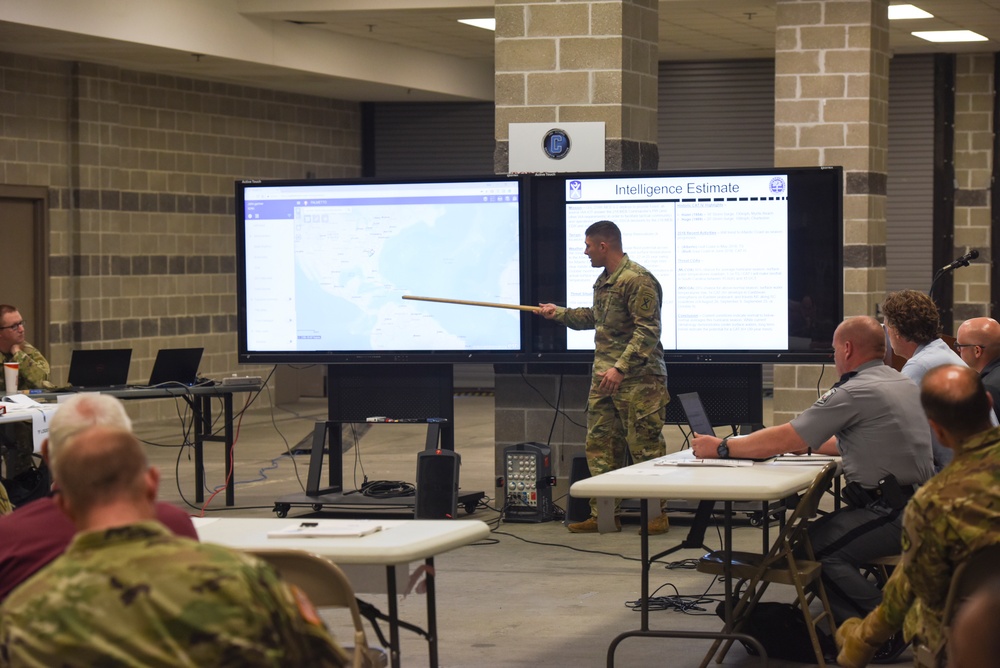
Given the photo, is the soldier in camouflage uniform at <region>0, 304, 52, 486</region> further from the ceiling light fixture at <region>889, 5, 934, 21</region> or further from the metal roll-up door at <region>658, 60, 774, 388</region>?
the metal roll-up door at <region>658, 60, 774, 388</region>

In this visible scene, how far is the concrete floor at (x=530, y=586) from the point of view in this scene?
5.25 m

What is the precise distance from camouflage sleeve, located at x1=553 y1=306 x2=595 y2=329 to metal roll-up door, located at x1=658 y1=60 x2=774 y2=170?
776cm

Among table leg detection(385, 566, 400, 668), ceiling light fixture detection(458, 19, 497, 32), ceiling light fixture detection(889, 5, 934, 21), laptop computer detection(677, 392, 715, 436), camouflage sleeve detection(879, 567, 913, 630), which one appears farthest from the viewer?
ceiling light fixture detection(458, 19, 497, 32)

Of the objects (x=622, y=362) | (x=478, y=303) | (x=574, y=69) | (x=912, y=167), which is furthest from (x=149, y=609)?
(x=912, y=167)

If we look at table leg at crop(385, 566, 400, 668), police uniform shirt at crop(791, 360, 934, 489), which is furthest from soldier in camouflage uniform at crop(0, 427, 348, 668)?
police uniform shirt at crop(791, 360, 934, 489)

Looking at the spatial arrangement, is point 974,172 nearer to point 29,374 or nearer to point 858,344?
point 29,374

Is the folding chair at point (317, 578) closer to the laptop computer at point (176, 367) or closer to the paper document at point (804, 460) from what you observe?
the paper document at point (804, 460)

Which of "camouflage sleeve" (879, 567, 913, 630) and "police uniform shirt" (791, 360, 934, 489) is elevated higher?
"police uniform shirt" (791, 360, 934, 489)

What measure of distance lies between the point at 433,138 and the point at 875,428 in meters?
12.1

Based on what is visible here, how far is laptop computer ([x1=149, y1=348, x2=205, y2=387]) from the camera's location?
886cm

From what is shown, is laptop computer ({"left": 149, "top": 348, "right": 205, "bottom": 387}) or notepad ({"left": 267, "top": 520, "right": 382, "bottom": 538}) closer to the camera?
notepad ({"left": 267, "top": 520, "right": 382, "bottom": 538})

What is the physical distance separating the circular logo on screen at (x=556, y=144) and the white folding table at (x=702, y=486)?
10.9 feet

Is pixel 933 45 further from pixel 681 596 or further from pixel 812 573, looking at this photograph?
pixel 812 573

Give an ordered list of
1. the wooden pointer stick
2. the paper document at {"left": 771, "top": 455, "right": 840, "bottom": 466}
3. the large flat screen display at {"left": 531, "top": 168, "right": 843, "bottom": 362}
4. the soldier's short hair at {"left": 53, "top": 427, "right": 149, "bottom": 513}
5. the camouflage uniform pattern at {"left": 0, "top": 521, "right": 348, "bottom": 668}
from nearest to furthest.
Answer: the camouflage uniform pattern at {"left": 0, "top": 521, "right": 348, "bottom": 668} → the soldier's short hair at {"left": 53, "top": 427, "right": 149, "bottom": 513} → the paper document at {"left": 771, "top": 455, "right": 840, "bottom": 466} → the large flat screen display at {"left": 531, "top": 168, "right": 843, "bottom": 362} → the wooden pointer stick
